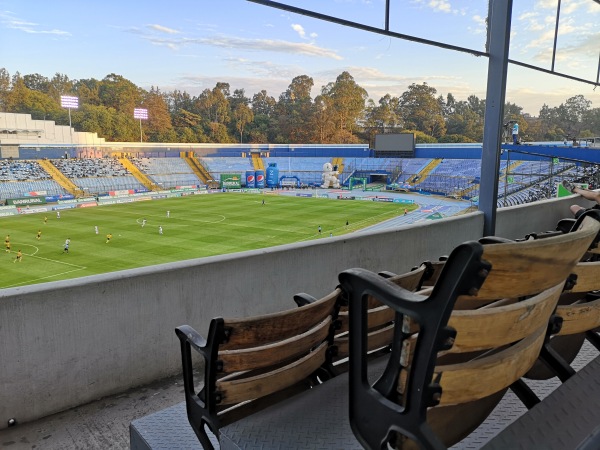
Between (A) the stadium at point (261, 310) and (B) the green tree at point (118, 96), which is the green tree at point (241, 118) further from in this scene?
(A) the stadium at point (261, 310)

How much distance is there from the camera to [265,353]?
1.36 meters

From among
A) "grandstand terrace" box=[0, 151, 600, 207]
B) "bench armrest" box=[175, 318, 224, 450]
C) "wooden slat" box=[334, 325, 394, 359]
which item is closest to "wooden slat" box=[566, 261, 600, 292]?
"wooden slat" box=[334, 325, 394, 359]

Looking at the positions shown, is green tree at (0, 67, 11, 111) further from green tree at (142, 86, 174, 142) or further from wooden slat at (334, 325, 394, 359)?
wooden slat at (334, 325, 394, 359)

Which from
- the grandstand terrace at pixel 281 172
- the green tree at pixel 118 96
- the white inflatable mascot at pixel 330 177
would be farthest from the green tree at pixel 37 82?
the white inflatable mascot at pixel 330 177

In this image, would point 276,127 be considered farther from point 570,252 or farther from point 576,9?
point 570,252

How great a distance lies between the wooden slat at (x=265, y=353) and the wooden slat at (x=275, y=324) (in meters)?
0.02

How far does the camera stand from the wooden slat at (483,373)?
0.89m

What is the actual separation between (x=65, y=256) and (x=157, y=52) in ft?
227

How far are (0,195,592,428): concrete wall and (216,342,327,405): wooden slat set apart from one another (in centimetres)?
159

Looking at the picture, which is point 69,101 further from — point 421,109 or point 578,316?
point 578,316

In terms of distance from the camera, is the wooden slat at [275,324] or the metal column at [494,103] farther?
the metal column at [494,103]

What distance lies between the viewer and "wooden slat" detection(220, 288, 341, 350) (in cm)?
132

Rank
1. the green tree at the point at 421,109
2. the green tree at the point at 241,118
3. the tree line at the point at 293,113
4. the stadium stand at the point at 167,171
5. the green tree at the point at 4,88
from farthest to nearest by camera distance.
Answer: the green tree at the point at 241,118 < the green tree at the point at 421,109 < the tree line at the point at 293,113 < the green tree at the point at 4,88 < the stadium stand at the point at 167,171

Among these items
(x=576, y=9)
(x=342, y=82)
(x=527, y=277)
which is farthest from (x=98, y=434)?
(x=342, y=82)
